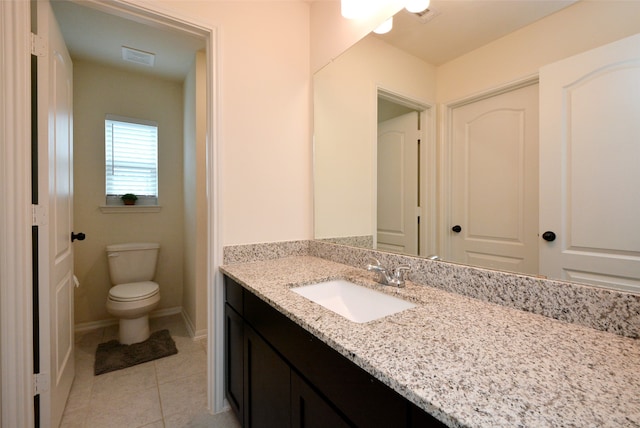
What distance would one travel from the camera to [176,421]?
1.48m

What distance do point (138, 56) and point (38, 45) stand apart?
1.35 m

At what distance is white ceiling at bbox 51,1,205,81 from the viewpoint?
6.19 ft

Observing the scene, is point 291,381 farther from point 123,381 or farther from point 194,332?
point 194,332

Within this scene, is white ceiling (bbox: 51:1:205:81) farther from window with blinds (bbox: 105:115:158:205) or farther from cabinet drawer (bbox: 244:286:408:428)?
cabinet drawer (bbox: 244:286:408:428)

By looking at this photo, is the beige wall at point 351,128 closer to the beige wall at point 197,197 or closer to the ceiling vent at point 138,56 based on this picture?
→ the beige wall at point 197,197

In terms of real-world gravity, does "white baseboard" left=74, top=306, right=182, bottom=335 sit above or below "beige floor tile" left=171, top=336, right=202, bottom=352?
above

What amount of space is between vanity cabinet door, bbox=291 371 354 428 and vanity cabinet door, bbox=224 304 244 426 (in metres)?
0.50

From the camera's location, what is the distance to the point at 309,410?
0.79 meters

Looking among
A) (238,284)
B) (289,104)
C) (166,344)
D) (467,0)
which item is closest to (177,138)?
(289,104)

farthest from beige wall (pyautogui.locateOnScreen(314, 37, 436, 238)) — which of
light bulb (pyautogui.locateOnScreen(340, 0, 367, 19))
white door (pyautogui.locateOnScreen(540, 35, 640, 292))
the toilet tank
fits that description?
the toilet tank

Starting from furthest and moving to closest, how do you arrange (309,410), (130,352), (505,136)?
(130,352) < (505,136) < (309,410)

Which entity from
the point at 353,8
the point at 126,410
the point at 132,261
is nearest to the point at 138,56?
the point at 132,261

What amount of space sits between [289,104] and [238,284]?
3.65 ft

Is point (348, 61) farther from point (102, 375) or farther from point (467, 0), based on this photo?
point (102, 375)
